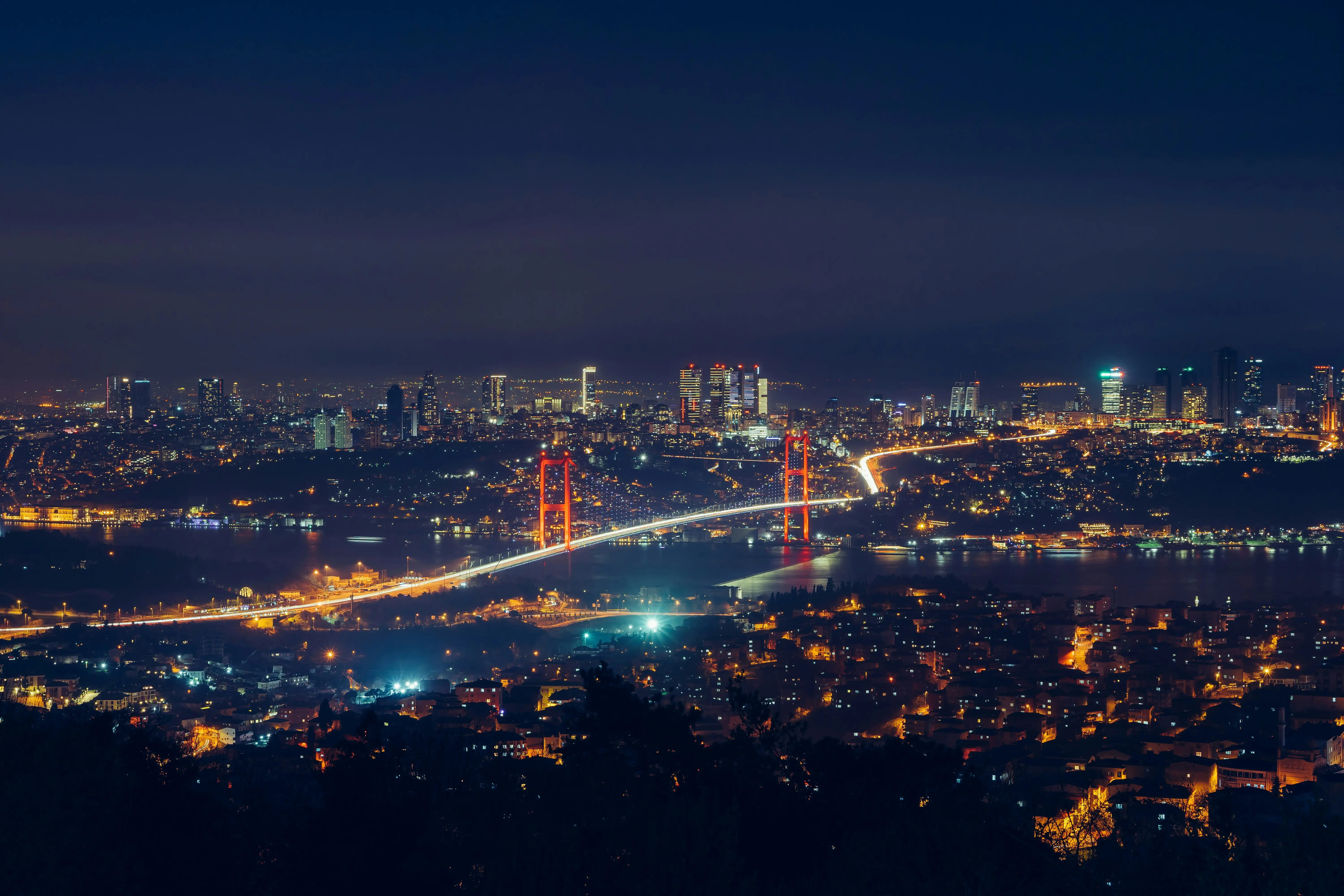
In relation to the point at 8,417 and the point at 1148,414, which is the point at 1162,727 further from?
the point at 8,417

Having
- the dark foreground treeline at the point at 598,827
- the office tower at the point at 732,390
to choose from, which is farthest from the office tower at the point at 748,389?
the dark foreground treeline at the point at 598,827

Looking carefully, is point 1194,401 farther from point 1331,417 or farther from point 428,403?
point 428,403

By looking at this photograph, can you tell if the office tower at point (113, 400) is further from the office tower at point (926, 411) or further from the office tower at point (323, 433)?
the office tower at point (926, 411)

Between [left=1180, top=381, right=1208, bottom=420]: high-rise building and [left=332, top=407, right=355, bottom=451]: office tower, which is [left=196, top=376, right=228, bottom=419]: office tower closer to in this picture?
[left=332, top=407, right=355, bottom=451]: office tower

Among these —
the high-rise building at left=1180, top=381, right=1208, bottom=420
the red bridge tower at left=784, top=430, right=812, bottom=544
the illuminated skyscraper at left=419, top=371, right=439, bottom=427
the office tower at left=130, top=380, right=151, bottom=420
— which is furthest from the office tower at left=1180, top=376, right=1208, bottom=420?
the office tower at left=130, top=380, right=151, bottom=420

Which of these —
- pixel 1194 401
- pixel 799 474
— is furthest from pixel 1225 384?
pixel 799 474
